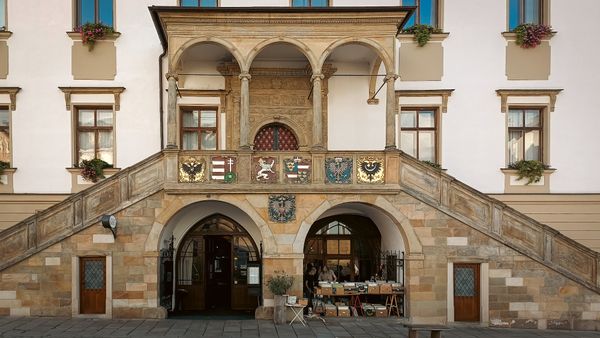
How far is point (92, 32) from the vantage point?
14.2 m

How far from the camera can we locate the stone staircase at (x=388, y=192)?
11977mm

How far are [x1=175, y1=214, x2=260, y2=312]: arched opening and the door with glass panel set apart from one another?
7.93ft

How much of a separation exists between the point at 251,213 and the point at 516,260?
7029 millimetres

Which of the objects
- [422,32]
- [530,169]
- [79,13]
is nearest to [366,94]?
[422,32]

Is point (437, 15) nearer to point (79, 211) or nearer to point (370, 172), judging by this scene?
point (370, 172)

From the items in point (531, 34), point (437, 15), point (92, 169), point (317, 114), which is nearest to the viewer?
point (317, 114)

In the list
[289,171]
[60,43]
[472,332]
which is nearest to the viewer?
[472,332]

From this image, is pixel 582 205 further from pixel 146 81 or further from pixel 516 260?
pixel 146 81

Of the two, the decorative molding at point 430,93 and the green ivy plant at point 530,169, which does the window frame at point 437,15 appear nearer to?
the decorative molding at point 430,93

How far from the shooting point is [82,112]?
14.6m

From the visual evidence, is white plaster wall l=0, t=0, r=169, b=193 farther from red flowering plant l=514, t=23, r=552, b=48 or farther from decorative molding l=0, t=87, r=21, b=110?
red flowering plant l=514, t=23, r=552, b=48

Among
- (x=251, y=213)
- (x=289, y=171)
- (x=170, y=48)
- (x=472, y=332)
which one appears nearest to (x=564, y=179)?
(x=472, y=332)

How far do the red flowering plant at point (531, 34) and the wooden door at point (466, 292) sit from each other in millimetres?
7357

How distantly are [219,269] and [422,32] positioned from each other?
32.8 ft
